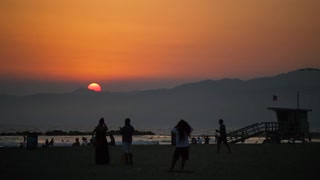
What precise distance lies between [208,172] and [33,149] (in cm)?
1703

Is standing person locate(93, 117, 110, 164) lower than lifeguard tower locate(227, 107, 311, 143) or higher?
lower

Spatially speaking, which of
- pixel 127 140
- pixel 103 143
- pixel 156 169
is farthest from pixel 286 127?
pixel 156 169

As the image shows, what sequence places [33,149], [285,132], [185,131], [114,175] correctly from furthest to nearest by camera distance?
[285,132] < [33,149] < [185,131] < [114,175]

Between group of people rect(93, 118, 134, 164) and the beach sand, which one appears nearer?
the beach sand

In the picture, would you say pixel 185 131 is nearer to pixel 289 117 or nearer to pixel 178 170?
pixel 178 170

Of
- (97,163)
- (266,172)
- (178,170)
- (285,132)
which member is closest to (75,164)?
(97,163)

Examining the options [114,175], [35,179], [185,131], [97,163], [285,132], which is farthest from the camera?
[285,132]

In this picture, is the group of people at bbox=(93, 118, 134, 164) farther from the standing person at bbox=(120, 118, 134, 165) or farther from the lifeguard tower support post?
the lifeguard tower support post

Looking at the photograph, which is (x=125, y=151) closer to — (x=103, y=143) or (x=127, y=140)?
(x=127, y=140)

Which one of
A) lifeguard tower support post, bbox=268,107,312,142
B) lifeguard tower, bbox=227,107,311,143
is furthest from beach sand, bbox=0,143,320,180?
lifeguard tower support post, bbox=268,107,312,142

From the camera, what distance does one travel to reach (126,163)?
928 inches

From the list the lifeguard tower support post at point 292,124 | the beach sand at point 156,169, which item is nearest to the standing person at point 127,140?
the beach sand at point 156,169

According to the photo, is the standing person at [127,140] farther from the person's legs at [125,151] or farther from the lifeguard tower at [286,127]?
the lifeguard tower at [286,127]

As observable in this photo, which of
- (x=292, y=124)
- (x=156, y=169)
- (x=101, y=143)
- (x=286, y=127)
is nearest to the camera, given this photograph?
(x=156, y=169)
